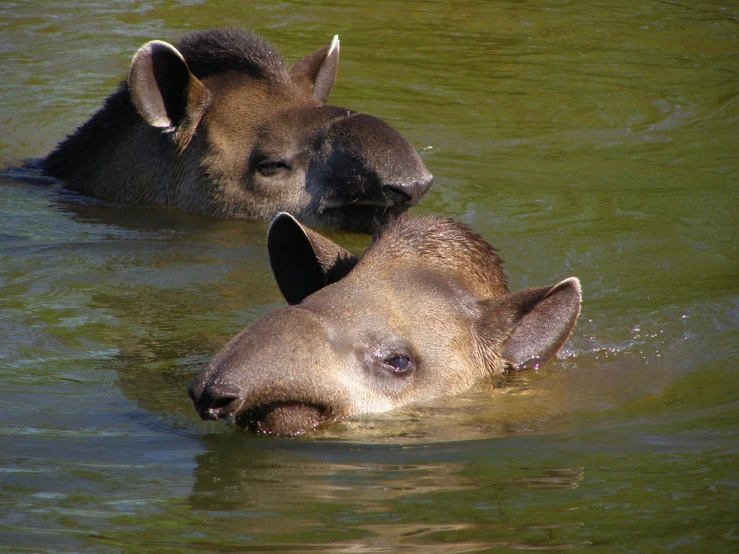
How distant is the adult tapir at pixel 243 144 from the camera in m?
9.48

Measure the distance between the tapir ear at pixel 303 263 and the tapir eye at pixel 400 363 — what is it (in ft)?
2.95

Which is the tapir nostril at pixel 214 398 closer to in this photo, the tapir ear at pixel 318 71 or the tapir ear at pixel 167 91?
the tapir ear at pixel 167 91

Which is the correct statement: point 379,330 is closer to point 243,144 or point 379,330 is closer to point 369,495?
point 369,495

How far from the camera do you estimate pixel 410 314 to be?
582 cm

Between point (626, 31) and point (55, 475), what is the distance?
13.7m

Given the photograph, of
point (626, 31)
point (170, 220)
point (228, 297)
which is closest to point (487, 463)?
point (228, 297)

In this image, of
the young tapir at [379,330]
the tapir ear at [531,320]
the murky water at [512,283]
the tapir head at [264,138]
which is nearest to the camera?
the murky water at [512,283]

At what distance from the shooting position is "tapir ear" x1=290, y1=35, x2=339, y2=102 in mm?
10766

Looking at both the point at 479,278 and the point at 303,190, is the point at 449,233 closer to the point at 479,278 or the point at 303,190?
the point at 479,278

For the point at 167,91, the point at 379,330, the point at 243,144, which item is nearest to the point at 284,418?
the point at 379,330

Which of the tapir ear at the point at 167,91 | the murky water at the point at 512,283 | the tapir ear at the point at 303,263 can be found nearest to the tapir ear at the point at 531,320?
the murky water at the point at 512,283

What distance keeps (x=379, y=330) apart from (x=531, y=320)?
3.52ft

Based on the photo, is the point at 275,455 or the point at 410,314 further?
the point at 410,314

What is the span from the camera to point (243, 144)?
9977 mm
